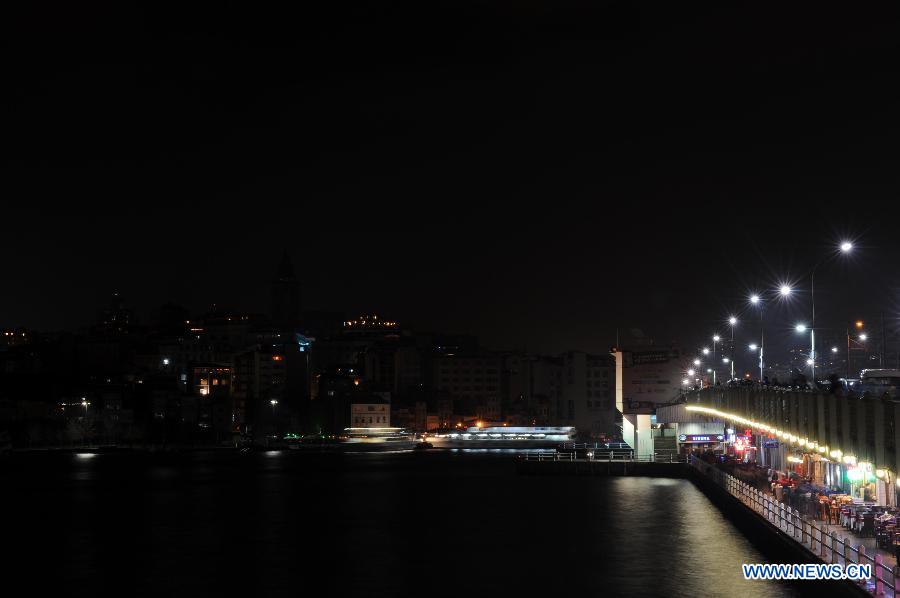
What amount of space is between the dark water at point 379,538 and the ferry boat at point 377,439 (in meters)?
62.2

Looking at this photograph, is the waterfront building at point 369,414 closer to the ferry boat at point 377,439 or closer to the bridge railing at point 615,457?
the ferry boat at point 377,439

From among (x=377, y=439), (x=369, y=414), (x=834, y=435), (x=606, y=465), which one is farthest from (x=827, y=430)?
(x=369, y=414)

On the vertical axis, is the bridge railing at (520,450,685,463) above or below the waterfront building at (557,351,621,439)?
below

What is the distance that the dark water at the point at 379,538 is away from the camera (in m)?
34.3

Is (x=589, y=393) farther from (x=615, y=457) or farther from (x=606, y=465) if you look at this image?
(x=606, y=465)

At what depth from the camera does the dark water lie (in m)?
34.3

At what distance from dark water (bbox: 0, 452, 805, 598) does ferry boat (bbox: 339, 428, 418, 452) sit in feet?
204

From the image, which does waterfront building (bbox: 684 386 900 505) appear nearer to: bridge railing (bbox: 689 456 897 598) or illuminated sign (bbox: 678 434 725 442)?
bridge railing (bbox: 689 456 897 598)

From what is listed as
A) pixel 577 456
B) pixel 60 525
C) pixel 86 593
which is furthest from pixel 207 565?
pixel 577 456

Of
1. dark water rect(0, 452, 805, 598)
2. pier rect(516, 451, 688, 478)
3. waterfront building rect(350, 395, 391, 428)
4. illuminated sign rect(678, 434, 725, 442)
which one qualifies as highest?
waterfront building rect(350, 395, 391, 428)

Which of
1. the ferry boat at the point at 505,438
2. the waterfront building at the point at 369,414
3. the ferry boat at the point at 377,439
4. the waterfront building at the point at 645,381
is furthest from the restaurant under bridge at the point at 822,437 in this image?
the waterfront building at the point at 369,414

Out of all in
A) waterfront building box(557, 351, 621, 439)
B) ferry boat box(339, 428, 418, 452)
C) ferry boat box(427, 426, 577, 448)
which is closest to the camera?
ferry boat box(339, 428, 418, 452)

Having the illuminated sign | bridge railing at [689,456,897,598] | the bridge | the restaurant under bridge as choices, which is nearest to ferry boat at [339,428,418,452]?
the illuminated sign

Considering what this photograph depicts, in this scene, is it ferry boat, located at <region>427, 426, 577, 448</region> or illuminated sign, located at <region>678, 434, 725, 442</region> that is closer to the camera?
illuminated sign, located at <region>678, 434, 725, 442</region>
